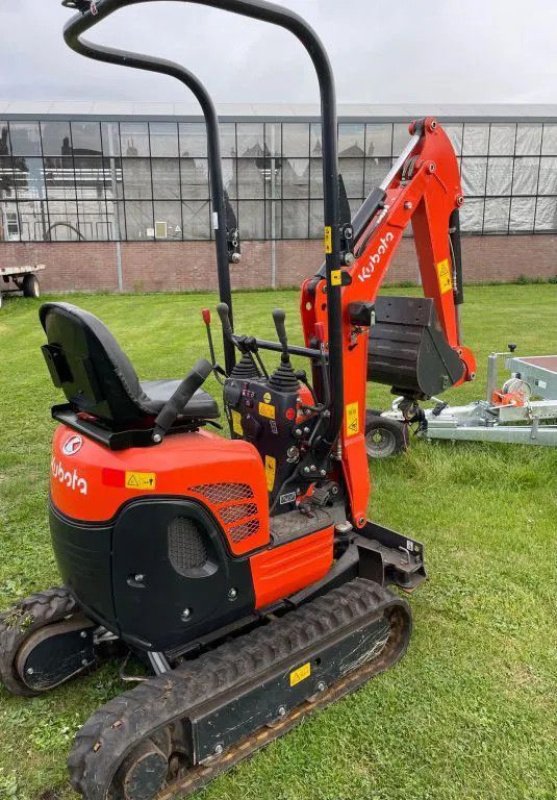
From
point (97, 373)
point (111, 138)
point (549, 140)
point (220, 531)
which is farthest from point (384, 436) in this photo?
point (549, 140)

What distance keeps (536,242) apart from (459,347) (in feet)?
78.4

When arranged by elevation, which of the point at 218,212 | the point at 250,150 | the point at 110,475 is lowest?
the point at 110,475

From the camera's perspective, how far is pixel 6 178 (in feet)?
76.0

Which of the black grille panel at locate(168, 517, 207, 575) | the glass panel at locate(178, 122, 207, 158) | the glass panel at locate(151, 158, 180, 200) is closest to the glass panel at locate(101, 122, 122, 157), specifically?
the glass panel at locate(151, 158, 180, 200)

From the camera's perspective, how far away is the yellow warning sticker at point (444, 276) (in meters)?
3.95

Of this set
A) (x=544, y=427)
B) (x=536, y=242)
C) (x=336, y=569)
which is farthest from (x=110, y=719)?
(x=536, y=242)

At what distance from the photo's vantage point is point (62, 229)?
23516 millimetres

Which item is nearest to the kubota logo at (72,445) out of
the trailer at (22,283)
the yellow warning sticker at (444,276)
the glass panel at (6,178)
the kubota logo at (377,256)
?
the kubota logo at (377,256)

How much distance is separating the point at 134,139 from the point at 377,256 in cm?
2282

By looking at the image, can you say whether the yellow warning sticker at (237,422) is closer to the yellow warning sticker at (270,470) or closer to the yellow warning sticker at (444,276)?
the yellow warning sticker at (270,470)

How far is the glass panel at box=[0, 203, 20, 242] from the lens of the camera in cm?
2328

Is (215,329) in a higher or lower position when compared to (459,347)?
lower

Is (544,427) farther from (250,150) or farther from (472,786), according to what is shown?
(250,150)

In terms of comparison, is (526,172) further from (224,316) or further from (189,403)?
(189,403)
